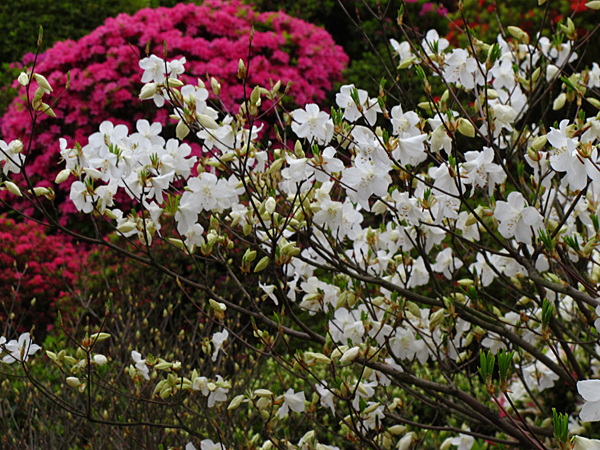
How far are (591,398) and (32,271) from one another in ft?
14.5

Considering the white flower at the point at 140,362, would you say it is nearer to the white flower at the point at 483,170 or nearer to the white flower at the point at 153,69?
the white flower at the point at 153,69

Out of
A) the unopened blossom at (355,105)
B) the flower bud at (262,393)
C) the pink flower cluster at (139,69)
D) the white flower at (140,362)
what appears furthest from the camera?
the pink flower cluster at (139,69)

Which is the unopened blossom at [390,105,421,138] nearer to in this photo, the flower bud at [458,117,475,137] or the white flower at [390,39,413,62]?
the flower bud at [458,117,475,137]

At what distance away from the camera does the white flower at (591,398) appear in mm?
825

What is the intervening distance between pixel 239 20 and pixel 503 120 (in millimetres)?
4986

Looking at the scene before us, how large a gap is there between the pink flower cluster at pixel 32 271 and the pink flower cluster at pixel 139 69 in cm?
58

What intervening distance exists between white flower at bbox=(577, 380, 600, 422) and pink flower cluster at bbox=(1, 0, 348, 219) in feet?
15.5

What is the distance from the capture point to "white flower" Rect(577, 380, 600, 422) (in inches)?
32.5

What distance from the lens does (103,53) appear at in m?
5.48

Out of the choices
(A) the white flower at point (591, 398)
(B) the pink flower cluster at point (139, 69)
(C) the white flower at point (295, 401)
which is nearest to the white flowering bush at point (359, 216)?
(C) the white flower at point (295, 401)

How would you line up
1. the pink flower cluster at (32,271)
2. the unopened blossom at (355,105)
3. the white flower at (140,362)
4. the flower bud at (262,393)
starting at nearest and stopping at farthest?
the flower bud at (262,393) → the unopened blossom at (355,105) → the white flower at (140,362) → the pink flower cluster at (32,271)

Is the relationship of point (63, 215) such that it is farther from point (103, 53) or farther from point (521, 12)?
point (521, 12)

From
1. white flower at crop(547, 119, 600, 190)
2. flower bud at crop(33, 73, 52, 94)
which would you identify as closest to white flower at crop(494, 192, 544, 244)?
white flower at crop(547, 119, 600, 190)

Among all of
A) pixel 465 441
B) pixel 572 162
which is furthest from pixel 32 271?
pixel 572 162
